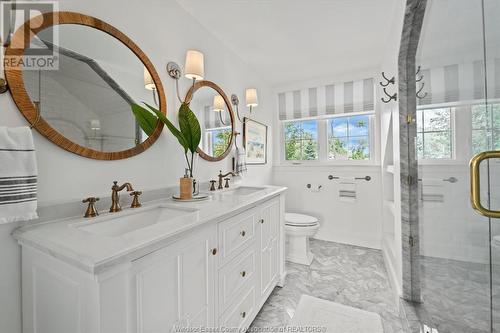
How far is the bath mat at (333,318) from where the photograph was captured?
4.78ft

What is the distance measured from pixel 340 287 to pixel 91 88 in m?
2.35

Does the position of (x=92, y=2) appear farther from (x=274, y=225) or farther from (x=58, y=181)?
(x=274, y=225)

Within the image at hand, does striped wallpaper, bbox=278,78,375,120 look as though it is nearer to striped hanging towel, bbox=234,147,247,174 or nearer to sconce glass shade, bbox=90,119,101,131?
striped hanging towel, bbox=234,147,247,174

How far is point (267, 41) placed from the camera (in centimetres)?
213

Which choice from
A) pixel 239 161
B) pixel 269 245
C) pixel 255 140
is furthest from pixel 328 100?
pixel 269 245

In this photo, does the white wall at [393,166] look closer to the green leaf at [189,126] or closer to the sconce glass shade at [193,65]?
the sconce glass shade at [193,65]

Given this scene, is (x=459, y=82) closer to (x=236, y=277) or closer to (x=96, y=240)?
(x=236, y=277)

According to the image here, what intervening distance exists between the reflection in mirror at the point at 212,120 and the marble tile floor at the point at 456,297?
1.75m

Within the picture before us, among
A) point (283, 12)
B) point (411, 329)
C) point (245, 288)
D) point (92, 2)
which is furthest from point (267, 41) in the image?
point (411, 329)

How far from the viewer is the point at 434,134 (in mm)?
1275

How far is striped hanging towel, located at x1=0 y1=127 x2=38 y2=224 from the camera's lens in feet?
2.33

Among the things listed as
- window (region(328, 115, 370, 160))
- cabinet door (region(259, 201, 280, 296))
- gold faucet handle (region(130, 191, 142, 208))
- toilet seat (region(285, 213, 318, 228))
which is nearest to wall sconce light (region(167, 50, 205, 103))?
gold faucet handle (region(130, 191, 142, 208))

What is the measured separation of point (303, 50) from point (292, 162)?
157 centimetres

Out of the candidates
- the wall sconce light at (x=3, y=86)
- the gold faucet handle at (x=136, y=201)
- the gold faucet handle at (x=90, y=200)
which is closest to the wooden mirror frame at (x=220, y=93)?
the gold faucet handle at (x=136, y=201)
